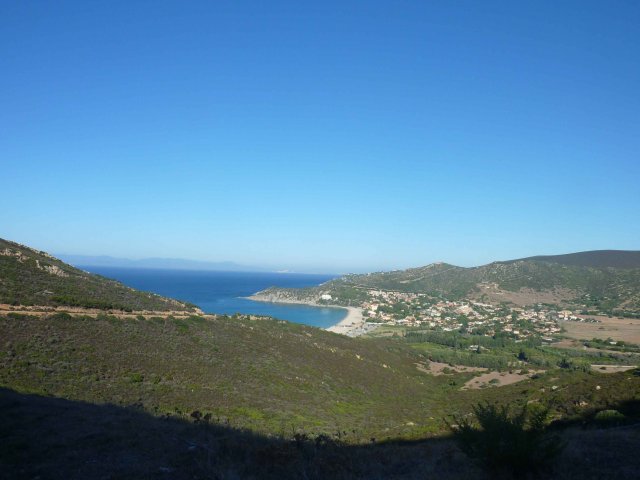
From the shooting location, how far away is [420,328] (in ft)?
334

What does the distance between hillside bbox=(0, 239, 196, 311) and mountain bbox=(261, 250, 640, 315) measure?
119257mm

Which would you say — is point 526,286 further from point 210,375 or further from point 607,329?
point 210,375

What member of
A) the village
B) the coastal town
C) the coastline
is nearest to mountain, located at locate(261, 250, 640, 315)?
the coastline

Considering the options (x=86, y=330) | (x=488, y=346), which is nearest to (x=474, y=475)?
(x=86, y=330)

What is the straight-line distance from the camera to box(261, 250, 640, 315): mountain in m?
138

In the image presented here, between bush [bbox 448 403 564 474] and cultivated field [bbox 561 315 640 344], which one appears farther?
cultivated field [bbox 561 315 640 344]

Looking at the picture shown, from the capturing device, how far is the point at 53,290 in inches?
1205

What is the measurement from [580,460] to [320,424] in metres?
13.6

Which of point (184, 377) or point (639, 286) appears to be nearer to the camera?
point (184, 377)

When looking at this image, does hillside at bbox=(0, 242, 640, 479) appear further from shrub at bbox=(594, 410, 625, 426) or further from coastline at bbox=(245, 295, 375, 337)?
coastline at bbox=(245, 295, 375, 337)

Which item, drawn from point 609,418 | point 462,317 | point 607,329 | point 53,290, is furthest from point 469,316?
point 609,418

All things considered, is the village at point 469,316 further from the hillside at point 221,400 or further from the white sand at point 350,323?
the hillside at point 221,400

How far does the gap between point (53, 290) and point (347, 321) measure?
87.4m

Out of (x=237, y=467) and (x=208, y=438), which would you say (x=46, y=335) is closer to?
(x=208, y=438)
